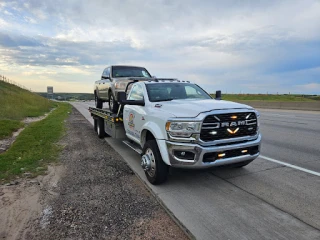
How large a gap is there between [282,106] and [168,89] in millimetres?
24989

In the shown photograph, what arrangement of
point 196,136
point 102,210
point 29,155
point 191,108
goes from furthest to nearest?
point 29,155, point 191,108, point 196,136, point 102,210

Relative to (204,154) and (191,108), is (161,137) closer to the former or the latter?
(191,108)

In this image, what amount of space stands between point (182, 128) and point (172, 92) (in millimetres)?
1888

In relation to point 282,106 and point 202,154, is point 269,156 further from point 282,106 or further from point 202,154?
point 282,106

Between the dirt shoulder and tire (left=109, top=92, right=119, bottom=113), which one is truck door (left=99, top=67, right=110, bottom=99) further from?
the dirt shoulder

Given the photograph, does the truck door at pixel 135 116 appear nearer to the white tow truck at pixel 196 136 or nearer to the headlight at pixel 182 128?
the white tow truck at pixel 196 136

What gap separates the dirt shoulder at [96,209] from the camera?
10.9 ft

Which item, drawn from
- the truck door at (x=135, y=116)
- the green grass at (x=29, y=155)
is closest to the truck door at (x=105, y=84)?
the green grass at (x=29, y=155)

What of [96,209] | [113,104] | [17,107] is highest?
[113,104]

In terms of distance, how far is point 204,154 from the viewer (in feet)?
13.9

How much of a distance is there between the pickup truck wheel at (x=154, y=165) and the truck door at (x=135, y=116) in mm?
828

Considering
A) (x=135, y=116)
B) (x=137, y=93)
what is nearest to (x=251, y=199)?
(x=135, y=116)

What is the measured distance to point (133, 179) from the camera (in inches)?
208

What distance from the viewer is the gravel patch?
331 centimetres
